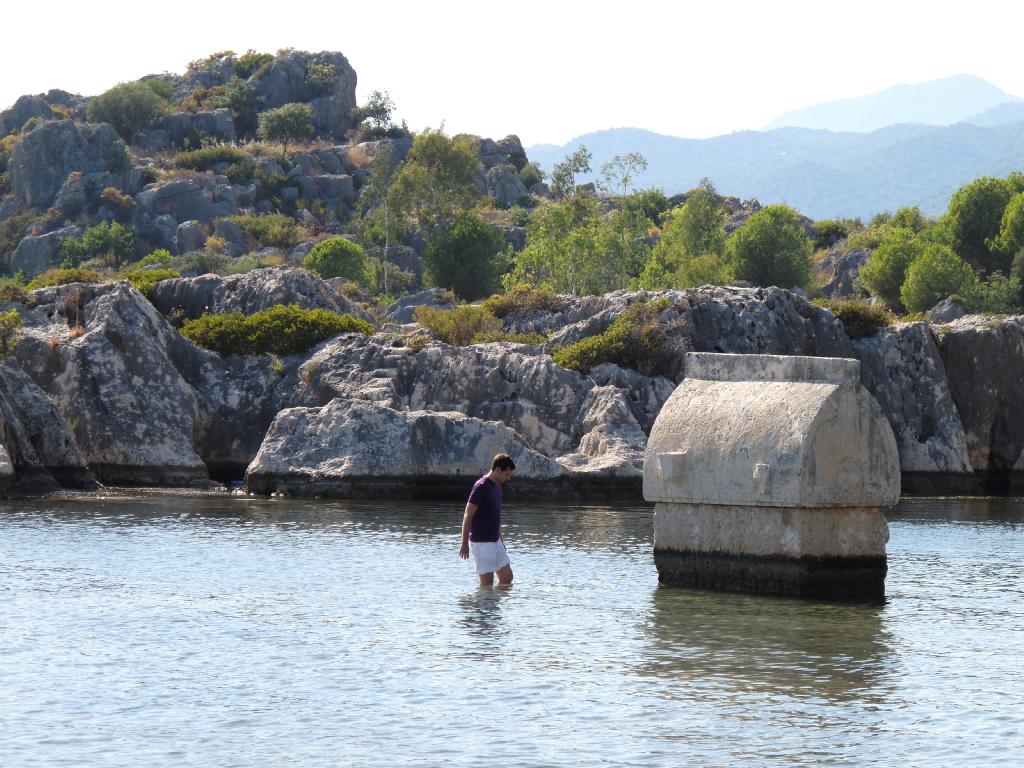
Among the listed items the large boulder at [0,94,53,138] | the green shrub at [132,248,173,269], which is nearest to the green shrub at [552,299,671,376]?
the green shrub at [132,248,173,269]

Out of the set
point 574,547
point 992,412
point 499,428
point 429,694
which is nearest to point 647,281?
point 992,412

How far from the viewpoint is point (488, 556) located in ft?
78.3

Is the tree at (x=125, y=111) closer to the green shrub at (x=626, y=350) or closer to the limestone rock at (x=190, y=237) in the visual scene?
the limestone rock at (x=190, y=237)

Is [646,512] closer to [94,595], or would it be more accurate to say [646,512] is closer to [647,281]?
[94,595]

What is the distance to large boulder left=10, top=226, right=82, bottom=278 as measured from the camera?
437ft

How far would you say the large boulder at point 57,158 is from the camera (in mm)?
144625

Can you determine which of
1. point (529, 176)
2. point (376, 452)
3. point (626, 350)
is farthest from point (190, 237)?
point (376, 452)

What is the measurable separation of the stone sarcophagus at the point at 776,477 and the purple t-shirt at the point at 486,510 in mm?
2403

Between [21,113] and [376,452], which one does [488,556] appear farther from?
[21,113]

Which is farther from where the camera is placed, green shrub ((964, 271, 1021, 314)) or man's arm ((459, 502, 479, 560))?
green shrub ((964, 271, 1021, 314))

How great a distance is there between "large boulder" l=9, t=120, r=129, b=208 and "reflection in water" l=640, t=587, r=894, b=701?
131 m

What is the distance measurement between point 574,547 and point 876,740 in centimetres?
1700

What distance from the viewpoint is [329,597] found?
Answer: 2342 centimetres

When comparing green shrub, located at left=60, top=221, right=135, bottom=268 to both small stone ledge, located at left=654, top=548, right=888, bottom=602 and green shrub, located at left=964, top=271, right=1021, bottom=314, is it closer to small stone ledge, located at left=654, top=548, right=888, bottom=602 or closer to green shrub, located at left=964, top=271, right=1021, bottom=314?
green shrub, located at left=964, top=271, right=1021, bottom=314
